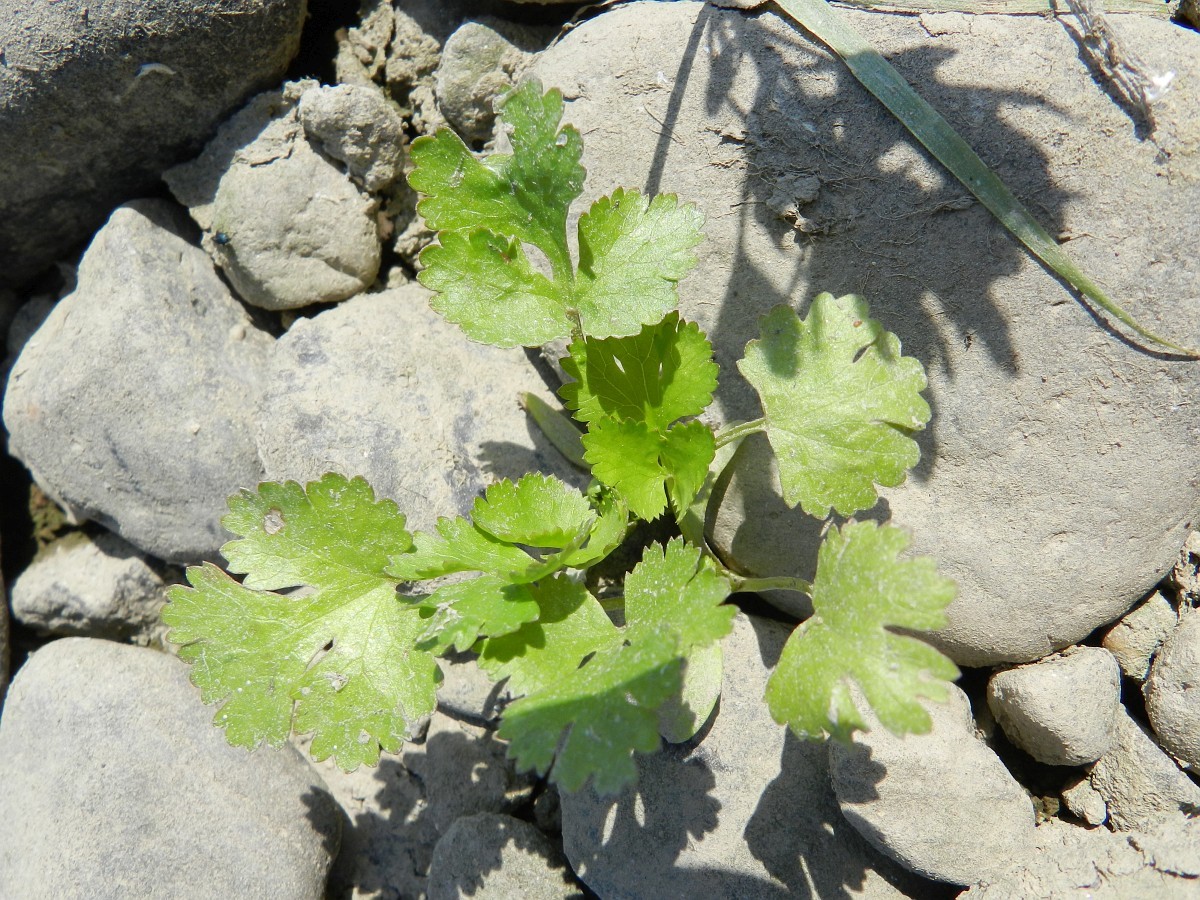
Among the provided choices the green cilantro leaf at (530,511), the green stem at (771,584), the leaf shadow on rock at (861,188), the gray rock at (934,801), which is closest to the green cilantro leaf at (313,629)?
the green cilantro leaf at (530,511)

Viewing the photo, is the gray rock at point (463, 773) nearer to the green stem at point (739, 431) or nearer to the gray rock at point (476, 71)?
the green stem at point (739, 431)

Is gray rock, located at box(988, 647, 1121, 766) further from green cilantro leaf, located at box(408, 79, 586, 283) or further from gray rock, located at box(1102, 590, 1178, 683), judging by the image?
A: green cilantro leaf, located at box(408, 79, 586, 283)

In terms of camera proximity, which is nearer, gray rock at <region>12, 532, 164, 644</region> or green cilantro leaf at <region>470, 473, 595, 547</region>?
green cilantro leaf at <region>470, 473, 595, 547</region>

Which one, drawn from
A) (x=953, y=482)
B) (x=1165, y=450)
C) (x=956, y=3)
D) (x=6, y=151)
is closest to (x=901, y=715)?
(x=953, y=482)

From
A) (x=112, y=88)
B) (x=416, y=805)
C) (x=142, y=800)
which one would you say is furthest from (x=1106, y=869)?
(x=112, y=88)

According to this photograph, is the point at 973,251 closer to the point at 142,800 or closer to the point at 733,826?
the point at 733,826

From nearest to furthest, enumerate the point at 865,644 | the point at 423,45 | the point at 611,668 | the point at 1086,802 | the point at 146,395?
the point at 865,644 < the point at 611,668 < the point at 1086,802 < the point at 146,395 < the point at 423,45

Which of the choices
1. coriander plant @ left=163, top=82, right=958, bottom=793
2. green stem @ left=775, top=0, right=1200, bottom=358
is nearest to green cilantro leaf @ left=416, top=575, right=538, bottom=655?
coriander plant @ left=163, top=82, right=958, bottom=793
